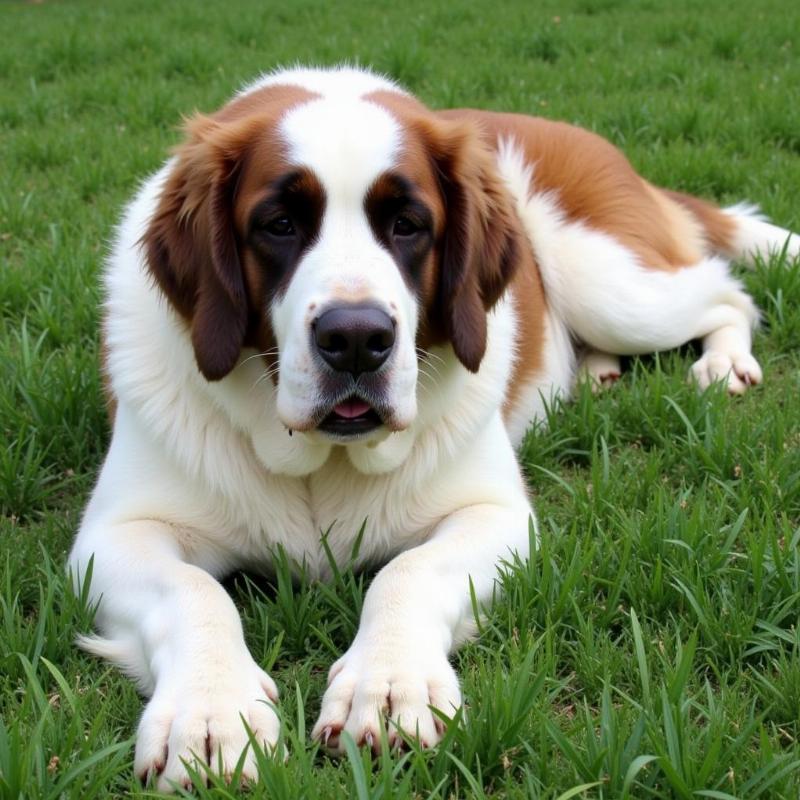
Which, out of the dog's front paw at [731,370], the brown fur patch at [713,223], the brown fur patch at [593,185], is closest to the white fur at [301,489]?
the dog's front paw at [731,370]

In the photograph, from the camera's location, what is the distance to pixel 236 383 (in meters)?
3.03

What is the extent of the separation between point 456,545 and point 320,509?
42 cm

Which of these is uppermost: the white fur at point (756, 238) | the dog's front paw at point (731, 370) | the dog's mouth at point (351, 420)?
the dog's mouth at point (351, 420)

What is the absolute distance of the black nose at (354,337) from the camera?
2.59 meters

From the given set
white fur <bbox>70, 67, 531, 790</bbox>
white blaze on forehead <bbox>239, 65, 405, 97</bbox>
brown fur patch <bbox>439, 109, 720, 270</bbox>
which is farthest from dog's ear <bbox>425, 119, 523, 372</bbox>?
brown fur patch <bbox>439, 109, 720, 270</bbox>

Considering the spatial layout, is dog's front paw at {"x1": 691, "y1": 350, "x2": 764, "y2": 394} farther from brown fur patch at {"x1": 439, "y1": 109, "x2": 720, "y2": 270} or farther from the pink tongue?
the pink tongue

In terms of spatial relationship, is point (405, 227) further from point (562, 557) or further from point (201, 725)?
point (201, 725)

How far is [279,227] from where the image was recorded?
113 inches

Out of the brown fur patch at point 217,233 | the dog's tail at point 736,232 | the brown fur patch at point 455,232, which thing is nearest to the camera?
the brown fur patch at point 217,233

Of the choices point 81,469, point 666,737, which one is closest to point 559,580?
point 666,737

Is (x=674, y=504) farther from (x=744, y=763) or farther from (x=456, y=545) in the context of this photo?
(x=744, y=763)

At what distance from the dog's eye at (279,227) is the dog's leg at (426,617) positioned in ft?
2.57

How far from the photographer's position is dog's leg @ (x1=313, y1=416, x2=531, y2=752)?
92.7 inches

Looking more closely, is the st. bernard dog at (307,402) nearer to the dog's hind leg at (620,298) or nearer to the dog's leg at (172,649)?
the dog's leg at (172,649)
